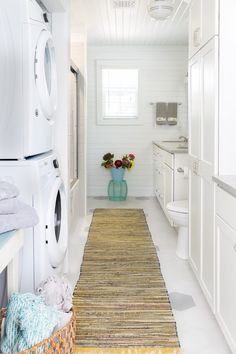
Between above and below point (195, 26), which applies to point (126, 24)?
above

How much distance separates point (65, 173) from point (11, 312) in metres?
1.58

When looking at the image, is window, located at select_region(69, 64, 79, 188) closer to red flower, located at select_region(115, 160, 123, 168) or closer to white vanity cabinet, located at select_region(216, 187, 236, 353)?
red flower, located at select_region(115, 160, 123, 168)

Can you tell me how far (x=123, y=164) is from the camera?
627cm

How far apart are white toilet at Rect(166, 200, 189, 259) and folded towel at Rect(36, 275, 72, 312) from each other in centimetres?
159

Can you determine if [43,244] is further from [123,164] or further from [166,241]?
[123,164]

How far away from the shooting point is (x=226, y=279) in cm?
201

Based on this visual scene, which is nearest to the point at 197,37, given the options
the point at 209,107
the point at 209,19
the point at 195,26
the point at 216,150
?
the point at 195,26

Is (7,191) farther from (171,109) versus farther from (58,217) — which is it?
(171,109)

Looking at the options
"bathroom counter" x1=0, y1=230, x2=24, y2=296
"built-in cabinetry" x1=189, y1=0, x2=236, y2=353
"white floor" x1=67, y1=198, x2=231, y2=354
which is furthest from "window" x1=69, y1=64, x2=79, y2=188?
"bathroom counter" x1=0, y1=230, x2=24, y2=296

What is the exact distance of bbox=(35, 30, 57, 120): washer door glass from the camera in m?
2.23

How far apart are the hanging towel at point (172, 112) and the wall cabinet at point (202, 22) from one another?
3.31 metres

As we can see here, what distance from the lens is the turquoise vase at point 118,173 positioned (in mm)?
6289

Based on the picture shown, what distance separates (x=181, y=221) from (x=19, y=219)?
2.05 meters

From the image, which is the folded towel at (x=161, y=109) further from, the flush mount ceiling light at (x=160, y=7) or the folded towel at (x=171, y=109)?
the flush mount ceiling light at (x=160, y=7)
